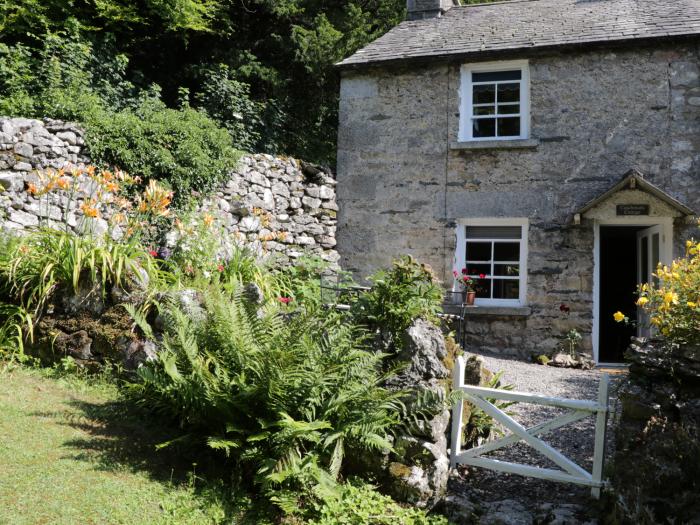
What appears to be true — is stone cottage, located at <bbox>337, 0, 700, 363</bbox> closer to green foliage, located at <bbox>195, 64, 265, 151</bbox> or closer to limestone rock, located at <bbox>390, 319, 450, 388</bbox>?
green foliage, located at <bbox>195, 64, 265, 151</bbox>

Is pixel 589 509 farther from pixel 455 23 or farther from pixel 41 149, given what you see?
pixel 455 23

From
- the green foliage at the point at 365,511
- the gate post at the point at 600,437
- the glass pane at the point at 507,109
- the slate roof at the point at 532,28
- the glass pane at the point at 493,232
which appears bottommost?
the green foliage at the point at 365,511

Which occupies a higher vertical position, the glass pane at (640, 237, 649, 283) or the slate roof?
the slate roof

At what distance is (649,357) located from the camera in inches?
170

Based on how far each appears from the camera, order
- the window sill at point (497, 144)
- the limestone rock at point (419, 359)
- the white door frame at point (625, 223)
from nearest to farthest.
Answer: the limestone rock at point (419, 359) → the white door frame at point (625, 223) → the window sill at point (497, 144)

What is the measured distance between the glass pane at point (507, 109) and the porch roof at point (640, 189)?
6.55ft

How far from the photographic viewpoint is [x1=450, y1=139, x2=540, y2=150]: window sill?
965 cm

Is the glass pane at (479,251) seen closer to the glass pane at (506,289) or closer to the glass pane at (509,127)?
the glass pane at (506,289)

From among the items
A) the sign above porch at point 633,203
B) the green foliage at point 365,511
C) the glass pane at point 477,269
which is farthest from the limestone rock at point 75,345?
the sign above porch at point 633,203

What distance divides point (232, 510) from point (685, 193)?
820 cm

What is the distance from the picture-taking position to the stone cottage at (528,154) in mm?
9195

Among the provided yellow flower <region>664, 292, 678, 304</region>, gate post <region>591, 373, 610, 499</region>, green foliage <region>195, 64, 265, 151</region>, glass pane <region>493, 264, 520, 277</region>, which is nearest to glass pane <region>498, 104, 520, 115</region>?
glass pane <region>493, 264, 520, 277</region>

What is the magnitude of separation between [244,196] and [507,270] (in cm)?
434

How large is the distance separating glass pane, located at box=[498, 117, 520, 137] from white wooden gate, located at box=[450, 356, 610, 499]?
6.15 m
